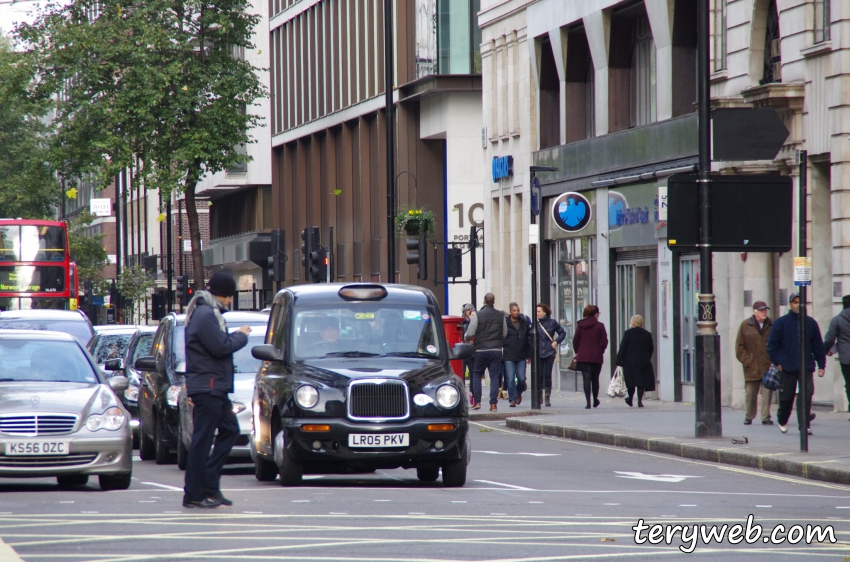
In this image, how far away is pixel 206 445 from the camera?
39.4 ft

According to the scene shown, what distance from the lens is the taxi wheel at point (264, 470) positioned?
49.6 ft

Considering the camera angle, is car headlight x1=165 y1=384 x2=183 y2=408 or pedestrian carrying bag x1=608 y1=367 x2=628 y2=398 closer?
car headlight x1=165 y1=384 x2=183 y2=408

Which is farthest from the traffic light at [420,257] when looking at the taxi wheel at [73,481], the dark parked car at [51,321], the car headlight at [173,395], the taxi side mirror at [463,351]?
the taxi side mirror at [463,351]

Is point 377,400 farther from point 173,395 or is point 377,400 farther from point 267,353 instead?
point 173,395

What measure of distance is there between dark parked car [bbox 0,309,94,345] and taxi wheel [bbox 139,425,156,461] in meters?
5.28

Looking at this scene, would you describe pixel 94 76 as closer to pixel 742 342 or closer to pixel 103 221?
pixel 742 342

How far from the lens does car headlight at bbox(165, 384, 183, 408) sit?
1759 centimetres

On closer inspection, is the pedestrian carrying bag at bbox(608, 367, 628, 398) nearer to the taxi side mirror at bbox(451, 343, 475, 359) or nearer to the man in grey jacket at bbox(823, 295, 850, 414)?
the man in grey jacket at bbox(823, 295, 850, 414)

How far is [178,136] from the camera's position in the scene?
2079 inches

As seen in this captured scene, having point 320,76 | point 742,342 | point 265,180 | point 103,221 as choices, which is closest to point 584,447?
point 742,342

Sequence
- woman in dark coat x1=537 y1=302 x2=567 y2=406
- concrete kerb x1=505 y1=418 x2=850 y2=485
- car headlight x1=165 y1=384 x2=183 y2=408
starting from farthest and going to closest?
woman in dark coat x1=537 y1=302 x2=567 y2=406 < car headlight x1=165 y1=384 x2=183 y2=408 < concrete kerb x1=505 y1=418 x2=850 y2=485

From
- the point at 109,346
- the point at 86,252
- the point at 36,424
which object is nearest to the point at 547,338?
the point at 109,346

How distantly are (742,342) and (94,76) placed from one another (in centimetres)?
3290

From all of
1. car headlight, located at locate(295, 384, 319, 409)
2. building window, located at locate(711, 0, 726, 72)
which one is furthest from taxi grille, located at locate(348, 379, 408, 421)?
building window, located at locate(711, 0, 726, 72)
